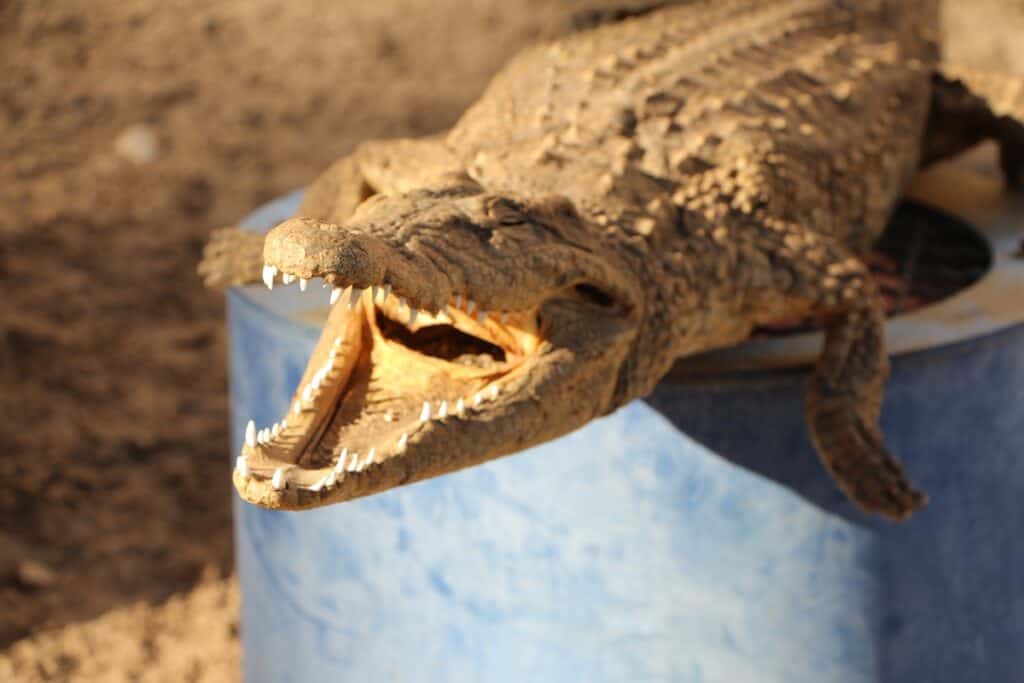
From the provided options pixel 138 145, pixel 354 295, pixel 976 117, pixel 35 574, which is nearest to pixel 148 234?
pixel 138 145

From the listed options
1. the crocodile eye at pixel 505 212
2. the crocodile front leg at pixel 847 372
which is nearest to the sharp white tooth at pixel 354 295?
the crocodile eye at pixel 505 212

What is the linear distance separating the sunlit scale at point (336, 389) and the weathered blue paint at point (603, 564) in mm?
440

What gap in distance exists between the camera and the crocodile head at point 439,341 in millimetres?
1629

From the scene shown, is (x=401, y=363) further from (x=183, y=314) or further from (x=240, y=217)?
(x=240, y=217)

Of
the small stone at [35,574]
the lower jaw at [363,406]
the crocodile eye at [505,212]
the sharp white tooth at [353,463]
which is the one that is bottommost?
the small stone at [35,574]

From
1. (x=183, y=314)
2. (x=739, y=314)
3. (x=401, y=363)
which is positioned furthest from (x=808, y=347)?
(x=183, y=314)

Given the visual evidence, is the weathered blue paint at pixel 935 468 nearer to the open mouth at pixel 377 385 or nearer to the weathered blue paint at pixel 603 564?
the weathered blue paint at pixel 603 564

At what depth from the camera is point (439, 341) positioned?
81.1 inches

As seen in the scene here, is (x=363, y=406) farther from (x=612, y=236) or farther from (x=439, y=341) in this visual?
(x=612, y=236)

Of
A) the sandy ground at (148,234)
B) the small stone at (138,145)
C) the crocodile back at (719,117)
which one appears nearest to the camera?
the crocodile back at (719,117)

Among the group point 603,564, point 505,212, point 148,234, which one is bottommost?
point 148,234

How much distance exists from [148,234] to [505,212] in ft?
11.3

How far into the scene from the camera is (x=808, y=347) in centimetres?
243

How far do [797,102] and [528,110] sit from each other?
558mm
